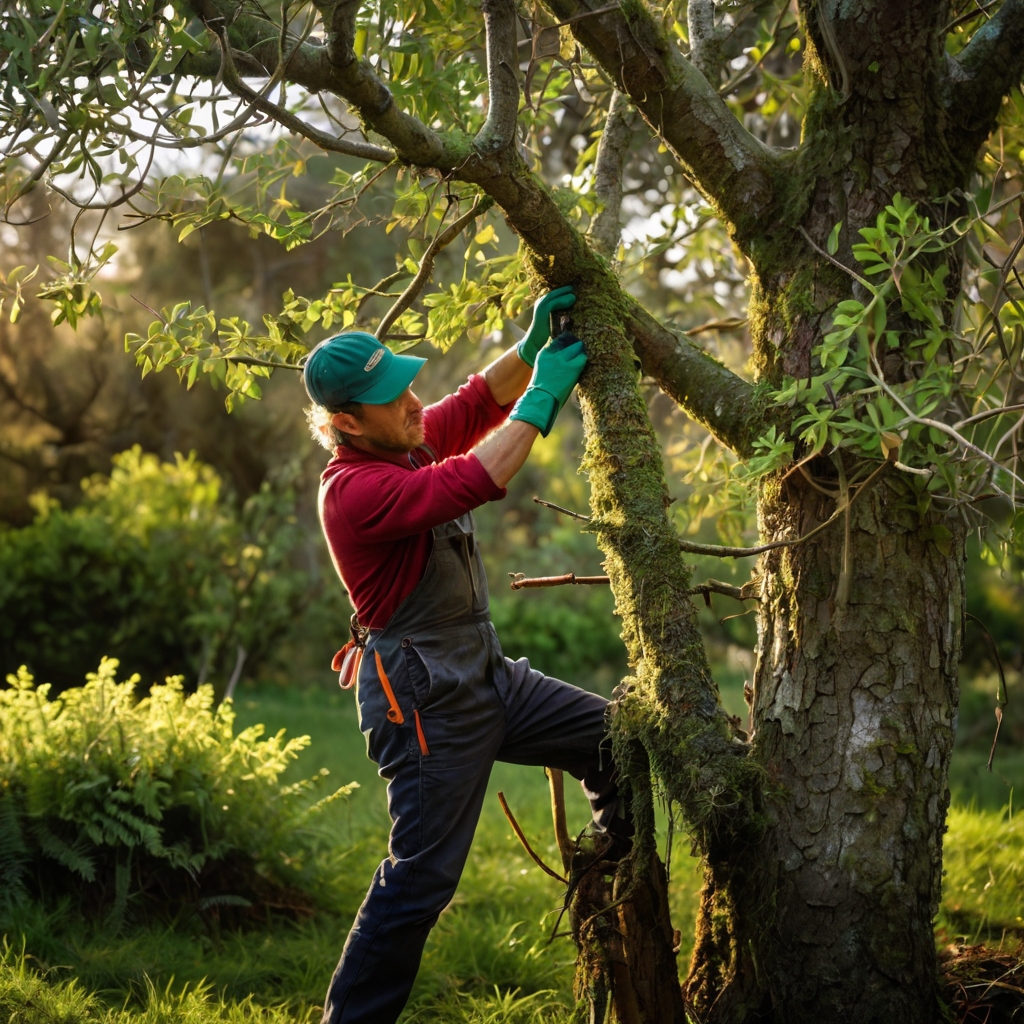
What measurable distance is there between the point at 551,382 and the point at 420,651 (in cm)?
83

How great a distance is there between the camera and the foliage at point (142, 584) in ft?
24.5

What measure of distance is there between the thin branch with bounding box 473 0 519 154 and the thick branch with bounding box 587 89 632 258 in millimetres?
824

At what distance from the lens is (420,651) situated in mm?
2756

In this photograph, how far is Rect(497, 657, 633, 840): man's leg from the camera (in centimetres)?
292

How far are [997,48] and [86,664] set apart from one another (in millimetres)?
7128

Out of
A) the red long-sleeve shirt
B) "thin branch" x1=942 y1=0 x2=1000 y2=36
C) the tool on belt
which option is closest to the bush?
the tool on belt

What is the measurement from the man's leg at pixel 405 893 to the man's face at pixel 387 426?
0.87 m

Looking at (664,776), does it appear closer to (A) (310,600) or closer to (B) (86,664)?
(B) (86,664)

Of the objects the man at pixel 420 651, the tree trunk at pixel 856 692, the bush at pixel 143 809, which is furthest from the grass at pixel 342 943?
the tree trunk at pixel 856 692

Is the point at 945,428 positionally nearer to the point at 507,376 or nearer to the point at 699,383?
the point at 699,383

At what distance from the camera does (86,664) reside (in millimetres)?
7590

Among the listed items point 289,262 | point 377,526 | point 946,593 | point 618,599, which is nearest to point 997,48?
point 946,593

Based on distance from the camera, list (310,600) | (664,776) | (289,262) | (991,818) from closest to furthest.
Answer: (664,776), (991,818), (310,600), (289,262)

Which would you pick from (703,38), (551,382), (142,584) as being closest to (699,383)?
(551,382)
